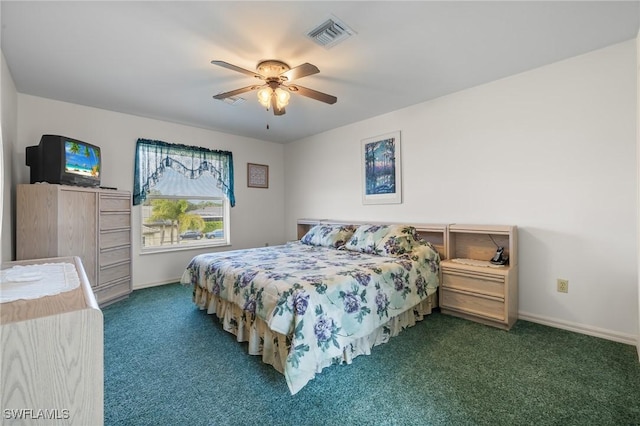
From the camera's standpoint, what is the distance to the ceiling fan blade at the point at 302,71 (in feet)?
6.72

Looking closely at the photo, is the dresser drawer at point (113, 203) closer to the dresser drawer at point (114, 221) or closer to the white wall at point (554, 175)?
the dresser drawer at point (114, 221)

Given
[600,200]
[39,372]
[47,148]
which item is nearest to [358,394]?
[39,372]

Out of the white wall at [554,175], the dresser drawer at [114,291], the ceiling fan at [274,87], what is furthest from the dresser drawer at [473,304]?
the dresser drawer at [114,291]

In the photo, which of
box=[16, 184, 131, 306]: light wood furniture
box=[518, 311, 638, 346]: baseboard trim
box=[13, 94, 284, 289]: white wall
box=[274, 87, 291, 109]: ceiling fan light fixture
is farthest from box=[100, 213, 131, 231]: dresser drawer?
box=[518, 311, 638, 346]: baseboard trim

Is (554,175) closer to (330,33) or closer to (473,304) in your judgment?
(473,304)

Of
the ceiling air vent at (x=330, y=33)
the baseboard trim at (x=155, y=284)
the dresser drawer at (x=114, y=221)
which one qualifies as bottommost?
the baseboard trim at (x=155, y=284)

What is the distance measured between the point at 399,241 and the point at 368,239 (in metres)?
0.37

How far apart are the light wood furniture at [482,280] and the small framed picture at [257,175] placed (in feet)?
10.9

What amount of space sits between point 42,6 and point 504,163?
12.5 feet

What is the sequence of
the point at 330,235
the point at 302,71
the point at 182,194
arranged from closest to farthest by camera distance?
the point at 302,71, the point at 330,235, the point at 182,194

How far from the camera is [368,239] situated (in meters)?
3.23

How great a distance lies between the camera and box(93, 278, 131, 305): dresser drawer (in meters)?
3.11

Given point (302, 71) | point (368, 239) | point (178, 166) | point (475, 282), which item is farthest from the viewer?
point (178, 166)

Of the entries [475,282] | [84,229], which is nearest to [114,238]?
[84,229]
